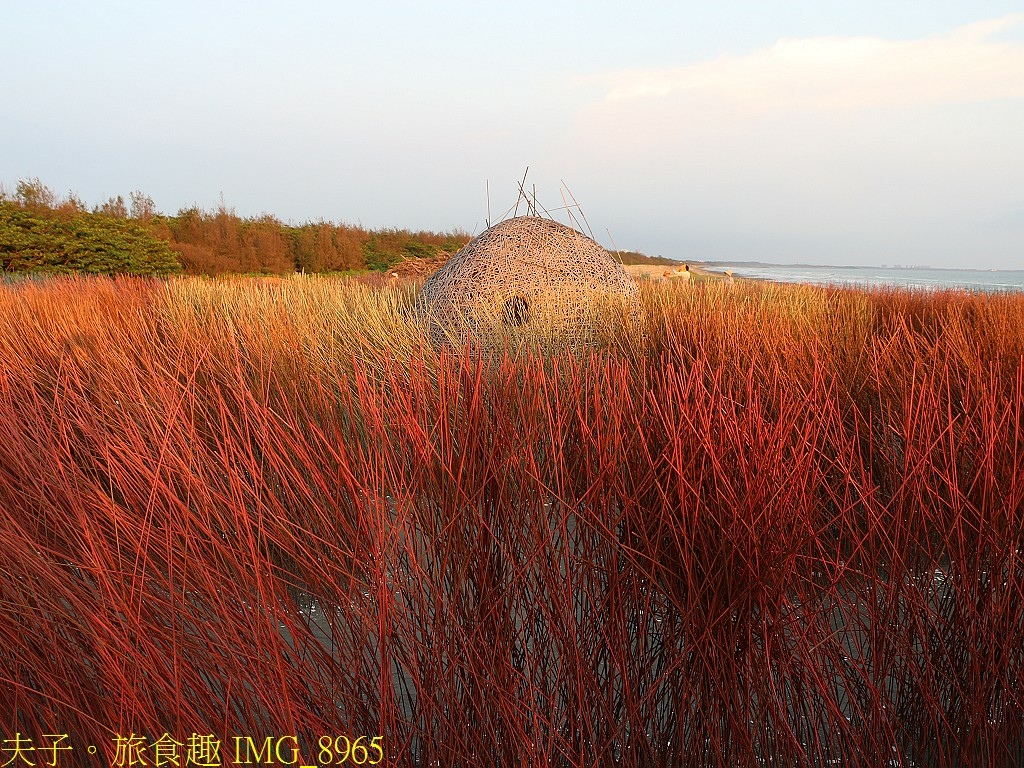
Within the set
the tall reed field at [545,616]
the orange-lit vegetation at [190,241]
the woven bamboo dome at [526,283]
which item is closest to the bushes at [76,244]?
the orange-lit vegetation at [190,241]

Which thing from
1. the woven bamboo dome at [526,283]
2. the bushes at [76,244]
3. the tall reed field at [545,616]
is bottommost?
the tall reed field at [545,616]

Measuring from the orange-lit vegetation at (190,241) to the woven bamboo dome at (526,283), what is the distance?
10.1m

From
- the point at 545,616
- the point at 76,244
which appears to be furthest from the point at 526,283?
the point at 76,244

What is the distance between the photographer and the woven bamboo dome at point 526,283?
4.54 metres

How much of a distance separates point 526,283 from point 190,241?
19.4 m

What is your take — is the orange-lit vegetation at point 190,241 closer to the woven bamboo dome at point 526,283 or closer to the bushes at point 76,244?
the bushes at point 76,244

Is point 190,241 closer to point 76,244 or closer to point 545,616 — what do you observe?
point 76,244

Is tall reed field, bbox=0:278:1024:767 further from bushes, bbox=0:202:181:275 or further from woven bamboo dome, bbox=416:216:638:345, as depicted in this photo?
bushes, bbox=0:202:181:275

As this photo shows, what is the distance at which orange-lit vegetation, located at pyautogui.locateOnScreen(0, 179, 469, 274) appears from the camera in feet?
51.9

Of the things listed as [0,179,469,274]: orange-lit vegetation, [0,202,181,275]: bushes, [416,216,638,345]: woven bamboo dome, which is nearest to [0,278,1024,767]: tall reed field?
[416,216,638,345]: woven bamboo dome

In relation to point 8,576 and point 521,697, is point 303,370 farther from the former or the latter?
point 521,697

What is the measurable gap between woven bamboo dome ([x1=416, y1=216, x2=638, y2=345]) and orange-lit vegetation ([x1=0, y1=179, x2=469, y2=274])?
33.1 ft

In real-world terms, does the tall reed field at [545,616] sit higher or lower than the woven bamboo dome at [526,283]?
lower

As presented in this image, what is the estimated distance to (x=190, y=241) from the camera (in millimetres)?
20922
